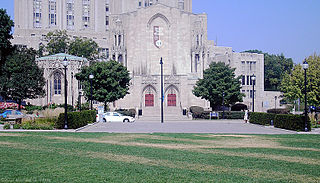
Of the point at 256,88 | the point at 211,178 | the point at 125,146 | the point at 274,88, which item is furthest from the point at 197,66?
the point at 211,178

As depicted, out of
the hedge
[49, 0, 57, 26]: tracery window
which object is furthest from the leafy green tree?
[49, 0, 57, 26]: tracery window

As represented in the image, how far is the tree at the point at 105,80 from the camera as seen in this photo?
5862 centimetres

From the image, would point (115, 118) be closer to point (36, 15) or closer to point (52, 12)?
point (36, 15)

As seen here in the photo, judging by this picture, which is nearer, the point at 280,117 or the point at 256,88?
the point at 280,117

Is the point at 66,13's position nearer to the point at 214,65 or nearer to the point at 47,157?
the point at 214,65

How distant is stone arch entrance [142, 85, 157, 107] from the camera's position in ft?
255

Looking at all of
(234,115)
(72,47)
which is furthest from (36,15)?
(234,115)

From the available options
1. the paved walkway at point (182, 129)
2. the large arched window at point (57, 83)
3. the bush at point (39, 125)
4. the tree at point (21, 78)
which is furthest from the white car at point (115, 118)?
the large arched window at point (57, 83)

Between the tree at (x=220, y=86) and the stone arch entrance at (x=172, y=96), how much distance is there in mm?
10846

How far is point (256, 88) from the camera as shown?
8856 cm

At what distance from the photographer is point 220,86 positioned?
63938 millimetres

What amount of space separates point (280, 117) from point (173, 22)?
5095 cm

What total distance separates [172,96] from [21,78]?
28514 millimetres

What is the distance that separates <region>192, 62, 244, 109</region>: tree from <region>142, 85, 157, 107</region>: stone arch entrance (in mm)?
12921
